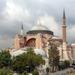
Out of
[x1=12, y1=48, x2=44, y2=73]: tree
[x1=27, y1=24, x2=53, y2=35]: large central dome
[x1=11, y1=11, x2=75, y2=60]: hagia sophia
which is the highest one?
[x1=27, y1=24, x2=53, y2=35]: large central dome

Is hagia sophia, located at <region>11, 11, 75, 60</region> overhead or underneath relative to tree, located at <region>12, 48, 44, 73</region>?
overhead

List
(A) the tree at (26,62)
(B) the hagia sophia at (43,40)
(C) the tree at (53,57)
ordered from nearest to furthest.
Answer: (A) the tree at (26,62) → (C) the tree at (53,57) → (B) the hagia sophia at (43,40)

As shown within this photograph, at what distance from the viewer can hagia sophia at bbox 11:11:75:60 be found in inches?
3642

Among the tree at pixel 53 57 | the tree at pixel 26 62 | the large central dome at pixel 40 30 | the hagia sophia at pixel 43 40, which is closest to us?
the tree at pixel 26 62

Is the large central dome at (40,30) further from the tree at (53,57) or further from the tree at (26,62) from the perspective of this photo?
the tree at (26,62)

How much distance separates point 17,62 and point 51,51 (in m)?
15.3

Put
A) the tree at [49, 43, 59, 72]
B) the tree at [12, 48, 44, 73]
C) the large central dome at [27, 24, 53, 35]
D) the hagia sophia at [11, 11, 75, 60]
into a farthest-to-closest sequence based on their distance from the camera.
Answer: the large central dome at [27, 24, 53, 35] < the hagia sophia at [11, 11, 75, 60] < the tree at [49, 43, 59, 72] < the tree at [12, 48, 44, 73]

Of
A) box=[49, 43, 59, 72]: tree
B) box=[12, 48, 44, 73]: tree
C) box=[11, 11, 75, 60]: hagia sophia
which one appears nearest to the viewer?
box=[12, 48, 44, 73]: tree

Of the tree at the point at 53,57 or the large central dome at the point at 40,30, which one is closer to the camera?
the tree at the point at 53,57

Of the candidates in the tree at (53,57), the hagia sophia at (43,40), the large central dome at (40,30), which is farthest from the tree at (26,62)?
the large central dome at (40,30)

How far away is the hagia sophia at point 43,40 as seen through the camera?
92500 mm

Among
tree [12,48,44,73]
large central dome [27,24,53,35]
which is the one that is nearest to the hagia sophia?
large central dome [27,24,53,35]

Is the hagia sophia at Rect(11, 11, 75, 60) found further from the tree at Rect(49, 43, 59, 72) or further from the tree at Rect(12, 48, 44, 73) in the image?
the tree at Rect(12, 48, 44, 73)

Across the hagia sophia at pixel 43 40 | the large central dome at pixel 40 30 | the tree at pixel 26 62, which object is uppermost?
the large central dome at pixel 40 30
